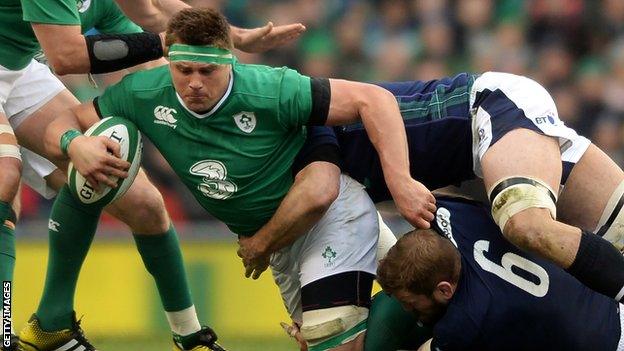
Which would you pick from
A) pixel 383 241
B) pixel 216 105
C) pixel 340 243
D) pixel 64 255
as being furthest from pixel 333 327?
pixel 64 255

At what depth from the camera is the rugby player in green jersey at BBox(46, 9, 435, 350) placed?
19.3 feet

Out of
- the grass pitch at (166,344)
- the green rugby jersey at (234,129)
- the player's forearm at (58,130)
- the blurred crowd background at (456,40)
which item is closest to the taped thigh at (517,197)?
the green rugby jersey at (234,129)

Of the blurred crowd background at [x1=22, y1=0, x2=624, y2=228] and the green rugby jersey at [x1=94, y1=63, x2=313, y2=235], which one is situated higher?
the green rugby jersey at [x1=94, y1=63, x2=313, y2=235]

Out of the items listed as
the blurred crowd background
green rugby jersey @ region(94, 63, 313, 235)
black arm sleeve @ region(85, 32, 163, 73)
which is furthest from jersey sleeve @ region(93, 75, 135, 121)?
the blurred crowd background

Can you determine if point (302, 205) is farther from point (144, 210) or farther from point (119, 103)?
point (144, 210)

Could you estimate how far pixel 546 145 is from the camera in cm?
598

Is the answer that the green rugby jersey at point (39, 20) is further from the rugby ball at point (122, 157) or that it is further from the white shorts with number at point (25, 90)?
the rugby ball at point (122, 157)

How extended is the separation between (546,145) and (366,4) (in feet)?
21.0

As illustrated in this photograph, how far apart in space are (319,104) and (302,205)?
44 cm

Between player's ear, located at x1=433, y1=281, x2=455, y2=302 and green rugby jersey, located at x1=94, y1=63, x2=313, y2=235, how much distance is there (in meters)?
0.90

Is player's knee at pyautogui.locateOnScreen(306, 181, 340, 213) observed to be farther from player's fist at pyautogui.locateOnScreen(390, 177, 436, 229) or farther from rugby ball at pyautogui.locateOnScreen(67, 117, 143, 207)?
rugby ball at pyautogui.locateOnScreen(67, 117, 143, 207)

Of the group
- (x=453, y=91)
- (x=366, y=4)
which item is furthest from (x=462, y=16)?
(x=453, y=91)

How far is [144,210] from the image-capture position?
6684mm

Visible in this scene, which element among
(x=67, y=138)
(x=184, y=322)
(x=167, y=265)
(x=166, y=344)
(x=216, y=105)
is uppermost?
(x=216, y=105)
